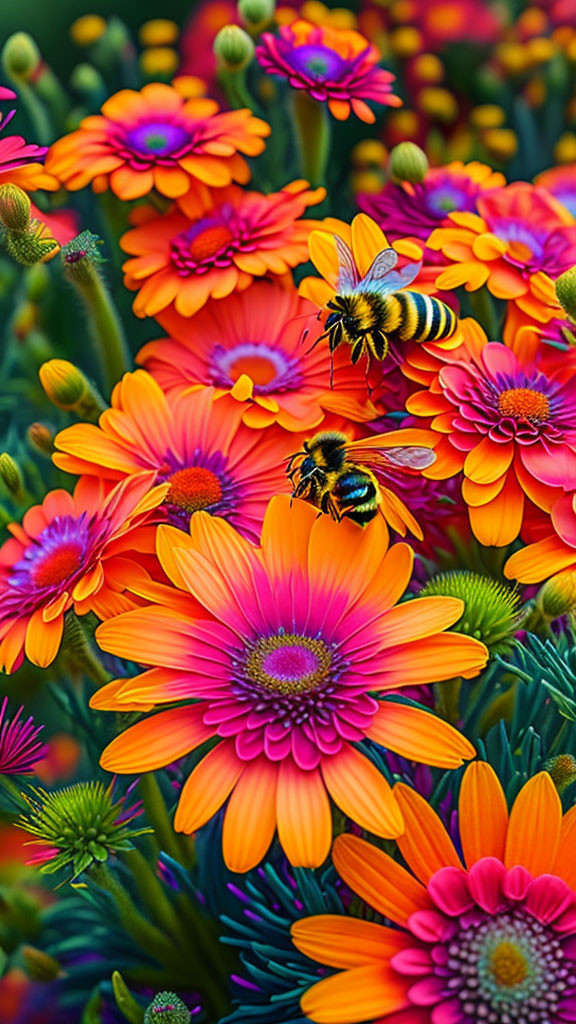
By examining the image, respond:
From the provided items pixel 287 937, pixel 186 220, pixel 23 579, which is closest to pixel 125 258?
pixel 186 220

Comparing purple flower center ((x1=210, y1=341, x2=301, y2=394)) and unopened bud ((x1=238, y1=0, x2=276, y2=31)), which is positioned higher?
unopened bud ((x1=238, y1=0, x2=276, y2=31))

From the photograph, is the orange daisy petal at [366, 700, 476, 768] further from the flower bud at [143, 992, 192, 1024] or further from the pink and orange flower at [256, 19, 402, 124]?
the pink and orange flower at [256, 19, 402, 124]

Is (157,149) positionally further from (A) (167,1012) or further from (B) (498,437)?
(A) (167,1012)

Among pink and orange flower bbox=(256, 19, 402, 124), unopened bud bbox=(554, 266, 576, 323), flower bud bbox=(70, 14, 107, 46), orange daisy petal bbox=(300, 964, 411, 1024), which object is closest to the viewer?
orange daisy petal bbox=(300, 964, 411, 1024)

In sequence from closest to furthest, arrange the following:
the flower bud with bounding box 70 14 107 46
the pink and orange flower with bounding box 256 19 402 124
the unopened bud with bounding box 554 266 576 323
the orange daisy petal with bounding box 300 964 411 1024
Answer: the orange daisy petal with bounding box 300 964 411 1024 → the unopened bud with bounding box 554 266 576 323 → the pink and orange flower with bounding box 256 19 402 124 → the flower bud with bounding box 70 14 107 46

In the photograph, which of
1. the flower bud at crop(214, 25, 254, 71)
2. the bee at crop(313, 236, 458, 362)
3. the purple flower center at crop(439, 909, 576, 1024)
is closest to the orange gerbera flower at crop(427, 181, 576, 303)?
the bee at crop(313, 236, 458, 362)
